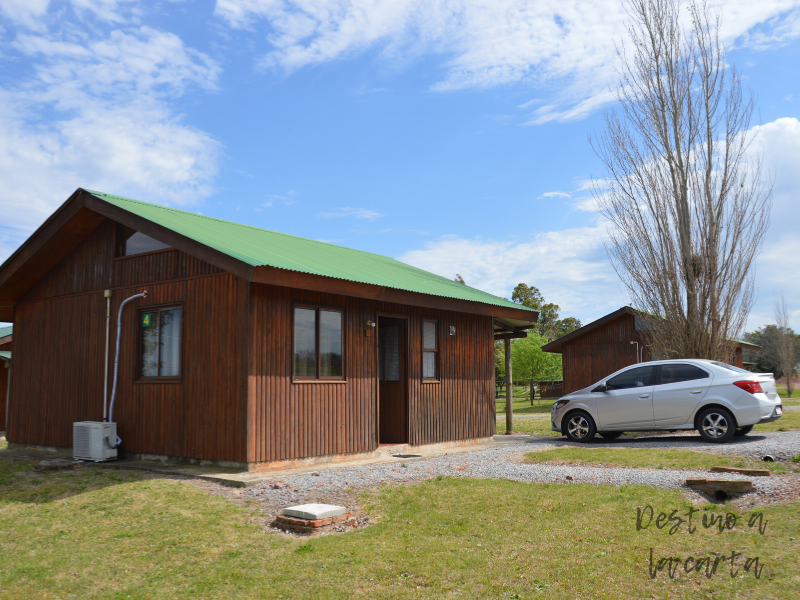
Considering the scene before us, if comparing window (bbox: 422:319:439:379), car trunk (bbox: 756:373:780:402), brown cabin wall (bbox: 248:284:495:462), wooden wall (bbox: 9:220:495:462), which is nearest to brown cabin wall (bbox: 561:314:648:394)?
brown cabin wall (bbox: 248:284:495:462)

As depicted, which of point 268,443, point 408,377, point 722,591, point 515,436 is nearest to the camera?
point 722,591

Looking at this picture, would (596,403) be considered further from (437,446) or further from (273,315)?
(273,315)

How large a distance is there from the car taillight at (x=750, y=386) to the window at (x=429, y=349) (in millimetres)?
5303

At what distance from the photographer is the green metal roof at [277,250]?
32.0ft

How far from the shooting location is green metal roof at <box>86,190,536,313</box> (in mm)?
9758

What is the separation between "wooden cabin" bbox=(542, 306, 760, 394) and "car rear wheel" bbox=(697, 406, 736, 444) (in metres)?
13.6

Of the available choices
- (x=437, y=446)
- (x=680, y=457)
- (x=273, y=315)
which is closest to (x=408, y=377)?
(x=437, y=446)

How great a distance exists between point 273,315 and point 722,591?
688 centimetres

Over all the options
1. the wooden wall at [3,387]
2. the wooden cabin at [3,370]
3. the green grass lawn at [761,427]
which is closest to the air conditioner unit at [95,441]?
the wooden cabin at [3,370]

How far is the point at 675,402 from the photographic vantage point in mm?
12016

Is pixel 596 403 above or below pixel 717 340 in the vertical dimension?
below

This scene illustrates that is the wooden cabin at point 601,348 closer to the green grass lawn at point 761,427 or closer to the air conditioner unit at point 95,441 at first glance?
the green grass lawn at point 761,427

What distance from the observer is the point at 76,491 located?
826 cm

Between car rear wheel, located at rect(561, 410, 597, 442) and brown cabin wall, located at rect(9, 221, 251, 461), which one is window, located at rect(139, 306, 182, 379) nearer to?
brown cabin wall, located at rect(9, 221, 251, 461)
